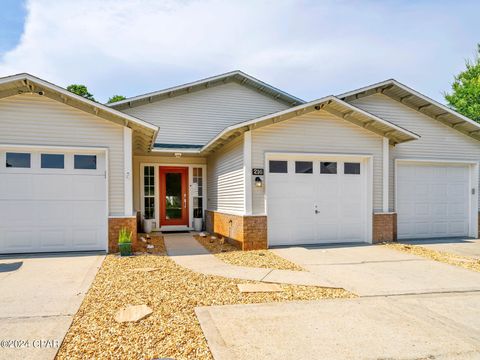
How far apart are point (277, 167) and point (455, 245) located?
550 cm

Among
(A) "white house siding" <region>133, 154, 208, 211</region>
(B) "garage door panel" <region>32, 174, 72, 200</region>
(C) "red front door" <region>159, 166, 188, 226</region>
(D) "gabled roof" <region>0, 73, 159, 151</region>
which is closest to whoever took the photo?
(D) "gabled roof" <region>0, 73, 159, 151</region>

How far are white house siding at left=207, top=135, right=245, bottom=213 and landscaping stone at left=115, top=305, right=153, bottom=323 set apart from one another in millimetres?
4840

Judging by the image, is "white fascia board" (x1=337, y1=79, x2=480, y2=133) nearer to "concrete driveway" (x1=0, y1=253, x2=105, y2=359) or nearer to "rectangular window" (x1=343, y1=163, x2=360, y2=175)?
"rectangular window" (x1=343, y1=163, x2=360, y2=175)

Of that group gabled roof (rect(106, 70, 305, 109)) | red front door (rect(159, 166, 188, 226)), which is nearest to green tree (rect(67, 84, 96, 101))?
gabled roof (rect(106, 70, 305, 109))

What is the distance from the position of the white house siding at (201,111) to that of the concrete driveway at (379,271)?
6.16m

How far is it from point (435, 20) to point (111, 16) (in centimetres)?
857

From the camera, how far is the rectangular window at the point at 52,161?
8477mm

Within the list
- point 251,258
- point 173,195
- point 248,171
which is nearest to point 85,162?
point 248,171

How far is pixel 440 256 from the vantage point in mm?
8391

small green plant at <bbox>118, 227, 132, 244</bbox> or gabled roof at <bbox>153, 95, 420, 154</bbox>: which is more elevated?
gabled roof at <bbox>153, 95, 420, 154</bbox>

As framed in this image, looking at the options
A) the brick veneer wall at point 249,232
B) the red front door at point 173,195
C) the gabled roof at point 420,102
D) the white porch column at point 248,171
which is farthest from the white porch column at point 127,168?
the gabled roof at point 420,102

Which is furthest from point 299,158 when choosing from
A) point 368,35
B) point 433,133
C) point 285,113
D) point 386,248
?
point 433,133

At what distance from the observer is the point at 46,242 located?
845 cm

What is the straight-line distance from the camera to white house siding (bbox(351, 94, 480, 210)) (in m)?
11.4
